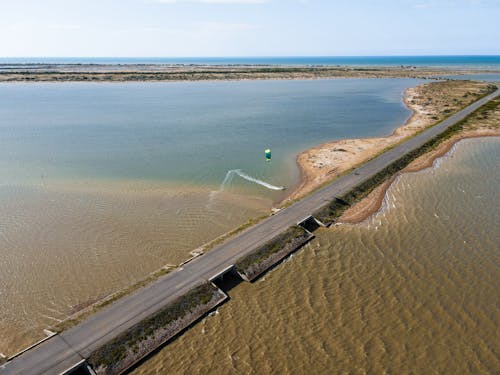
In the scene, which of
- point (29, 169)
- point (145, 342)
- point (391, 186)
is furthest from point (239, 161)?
point (145, 342)

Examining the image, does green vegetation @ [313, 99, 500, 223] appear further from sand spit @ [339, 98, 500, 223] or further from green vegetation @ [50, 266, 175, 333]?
green vegetation @ [50, 266, 175, 333]

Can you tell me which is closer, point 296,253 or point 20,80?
point 296,253

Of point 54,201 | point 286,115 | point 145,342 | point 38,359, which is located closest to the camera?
point 38,359

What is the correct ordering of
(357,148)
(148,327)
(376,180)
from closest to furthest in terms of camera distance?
(148,327) → (376,180) → (357,148)

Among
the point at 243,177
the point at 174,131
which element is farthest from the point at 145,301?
the point at 174,131

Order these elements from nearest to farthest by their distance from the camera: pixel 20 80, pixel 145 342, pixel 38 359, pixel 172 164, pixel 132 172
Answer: pixel 38 359 < pixel 145 342 < pixel 132 172 < pixel 172 164 < pixel 20 80

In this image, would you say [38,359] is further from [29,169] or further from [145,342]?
[29,169]

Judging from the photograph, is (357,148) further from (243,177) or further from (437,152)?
(243,177)
